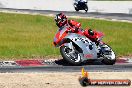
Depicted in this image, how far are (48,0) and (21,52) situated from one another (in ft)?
88.2

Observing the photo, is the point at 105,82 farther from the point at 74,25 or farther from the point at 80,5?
the point at 80,5

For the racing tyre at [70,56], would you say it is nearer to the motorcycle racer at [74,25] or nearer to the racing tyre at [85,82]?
the motorcycle racer at [74,25]

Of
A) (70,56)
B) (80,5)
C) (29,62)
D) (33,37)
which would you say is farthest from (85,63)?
(80,5)

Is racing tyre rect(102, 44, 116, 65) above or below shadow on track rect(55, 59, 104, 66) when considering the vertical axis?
above

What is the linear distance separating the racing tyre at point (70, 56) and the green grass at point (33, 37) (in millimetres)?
2522

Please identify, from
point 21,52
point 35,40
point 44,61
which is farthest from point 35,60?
point 35,40

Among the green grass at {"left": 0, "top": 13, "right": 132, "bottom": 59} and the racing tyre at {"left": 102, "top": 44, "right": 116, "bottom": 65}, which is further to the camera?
the green grass at {"left": 0, "top": 13, "right": 132, "bottom": 59}

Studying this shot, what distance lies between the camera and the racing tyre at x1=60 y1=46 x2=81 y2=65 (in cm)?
1352

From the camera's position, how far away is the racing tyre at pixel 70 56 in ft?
44.4

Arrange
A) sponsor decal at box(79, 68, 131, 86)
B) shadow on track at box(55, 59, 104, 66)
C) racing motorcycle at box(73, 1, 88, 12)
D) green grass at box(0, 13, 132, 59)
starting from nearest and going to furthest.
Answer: sponsor decal at box(79, 68, 131, 86), shadow on track at box(55, 59, 104, 66), green grass at box(0, 13, 132, 59), racing motorcycle at box(73, 1, 88, 12)

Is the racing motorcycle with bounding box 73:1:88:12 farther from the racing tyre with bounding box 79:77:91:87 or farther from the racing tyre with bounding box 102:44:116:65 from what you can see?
the racing tyre with bounding box 79:77:91:87

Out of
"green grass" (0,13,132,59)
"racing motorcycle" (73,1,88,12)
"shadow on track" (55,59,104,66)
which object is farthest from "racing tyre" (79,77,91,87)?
"racing motorcycle" (73,1,88,12)

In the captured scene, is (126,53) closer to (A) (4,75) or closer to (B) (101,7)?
(A) (4,75)

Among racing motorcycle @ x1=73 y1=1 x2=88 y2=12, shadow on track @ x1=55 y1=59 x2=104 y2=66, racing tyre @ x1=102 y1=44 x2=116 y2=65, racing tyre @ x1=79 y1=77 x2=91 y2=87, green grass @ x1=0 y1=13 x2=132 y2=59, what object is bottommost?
racing motorcycle @ x1=73 y1=1 x2=88 y2=12
